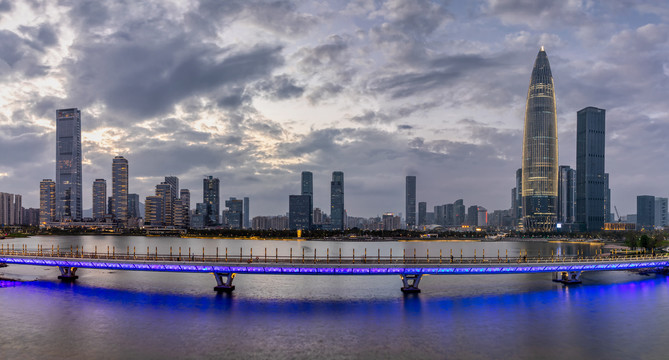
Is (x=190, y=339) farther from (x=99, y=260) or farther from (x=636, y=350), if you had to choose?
(x=636, y=350)

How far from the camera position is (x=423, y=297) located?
81125mm

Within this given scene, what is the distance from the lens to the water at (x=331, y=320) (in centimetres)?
5212

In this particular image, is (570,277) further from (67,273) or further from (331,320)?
(67,273)

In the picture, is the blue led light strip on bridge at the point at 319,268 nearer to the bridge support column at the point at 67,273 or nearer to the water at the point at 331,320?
the water at the point at 331,320

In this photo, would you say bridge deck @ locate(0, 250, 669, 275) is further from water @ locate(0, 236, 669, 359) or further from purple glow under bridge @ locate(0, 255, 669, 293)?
water @ locate(0, 236, 669, 359)

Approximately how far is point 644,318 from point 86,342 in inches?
3055

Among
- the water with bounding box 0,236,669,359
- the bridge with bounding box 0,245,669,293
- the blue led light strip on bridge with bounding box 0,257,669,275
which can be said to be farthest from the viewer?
the bridge with bounding box 0,245,669,293

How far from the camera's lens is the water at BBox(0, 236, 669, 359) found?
5212 cm

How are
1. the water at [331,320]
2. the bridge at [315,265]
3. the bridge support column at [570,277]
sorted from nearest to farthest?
the water at [331,320], the bridge at [315,265], the bridge support column at [570,277]

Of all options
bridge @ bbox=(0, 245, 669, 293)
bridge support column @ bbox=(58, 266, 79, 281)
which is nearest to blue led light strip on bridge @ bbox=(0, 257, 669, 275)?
bridge @ bbox=(0, 245, 669, 293)

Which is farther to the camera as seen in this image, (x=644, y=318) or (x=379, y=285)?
(x=379, y=285)

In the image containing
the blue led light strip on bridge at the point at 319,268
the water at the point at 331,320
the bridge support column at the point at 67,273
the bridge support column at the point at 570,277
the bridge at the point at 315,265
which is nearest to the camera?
the water at the point at 331,320

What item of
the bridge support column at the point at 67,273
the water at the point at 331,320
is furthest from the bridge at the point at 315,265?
the bridge support column at the point at 67,273

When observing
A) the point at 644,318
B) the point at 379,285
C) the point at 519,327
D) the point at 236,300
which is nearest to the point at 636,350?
the point at 519,327
